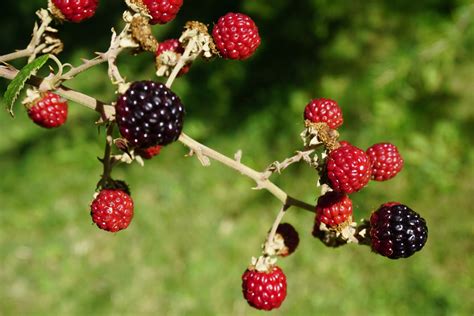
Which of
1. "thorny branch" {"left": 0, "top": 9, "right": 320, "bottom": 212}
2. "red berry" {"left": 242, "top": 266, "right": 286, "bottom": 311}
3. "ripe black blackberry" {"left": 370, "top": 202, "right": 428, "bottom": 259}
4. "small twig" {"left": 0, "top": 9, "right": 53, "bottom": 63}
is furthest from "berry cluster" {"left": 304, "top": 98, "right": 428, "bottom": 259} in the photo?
"small twig" {"left": 0, "top": 9, "right": 53, "bottom": 63}

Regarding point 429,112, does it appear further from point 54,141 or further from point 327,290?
point 54,141

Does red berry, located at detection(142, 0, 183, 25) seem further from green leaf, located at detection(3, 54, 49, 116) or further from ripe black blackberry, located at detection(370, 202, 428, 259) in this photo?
ripe black blackberry, located at detection(370, 202, 428, 259)

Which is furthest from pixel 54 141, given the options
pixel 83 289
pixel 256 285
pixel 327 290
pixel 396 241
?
pixel 396 241

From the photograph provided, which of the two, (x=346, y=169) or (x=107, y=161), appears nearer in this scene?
(x=346, y=169)

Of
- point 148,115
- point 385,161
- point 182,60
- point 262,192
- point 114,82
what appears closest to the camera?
point 148,115

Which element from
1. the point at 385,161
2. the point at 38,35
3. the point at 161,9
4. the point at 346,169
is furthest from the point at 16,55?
the point at 385,161

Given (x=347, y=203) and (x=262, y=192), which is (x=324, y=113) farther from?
(x=262, y=192)
